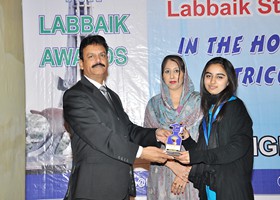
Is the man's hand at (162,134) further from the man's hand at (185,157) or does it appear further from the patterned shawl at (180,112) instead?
→ the man's hand at (185,157)

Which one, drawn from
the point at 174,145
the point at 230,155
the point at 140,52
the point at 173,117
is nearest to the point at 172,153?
the point at 174,145

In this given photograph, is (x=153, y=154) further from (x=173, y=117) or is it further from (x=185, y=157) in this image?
(x=173, y=117)

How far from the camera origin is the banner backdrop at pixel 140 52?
15.1 feet

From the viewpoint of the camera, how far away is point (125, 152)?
3074 mm

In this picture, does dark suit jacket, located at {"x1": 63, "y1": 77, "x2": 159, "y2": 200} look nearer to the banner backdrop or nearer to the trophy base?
the trophy base

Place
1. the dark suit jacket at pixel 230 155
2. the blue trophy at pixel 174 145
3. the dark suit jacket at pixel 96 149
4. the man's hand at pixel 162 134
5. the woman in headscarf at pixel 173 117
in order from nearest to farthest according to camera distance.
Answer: the dark suit jacket at pixel 230 155, the dark suit jacket at pixel 96 149, the blue trophy at pixel 174 145, the man's hand at pixel 162 134, the woman in headscarf at pixel 173 117

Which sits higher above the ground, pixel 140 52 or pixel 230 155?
pixel 140 52

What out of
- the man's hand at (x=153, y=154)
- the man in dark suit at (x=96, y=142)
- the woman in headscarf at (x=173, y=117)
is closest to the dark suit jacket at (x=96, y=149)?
the man in dark suit at (x=96, y=142)

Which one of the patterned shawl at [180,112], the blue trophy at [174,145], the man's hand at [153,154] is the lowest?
the man's hand at [153,154]

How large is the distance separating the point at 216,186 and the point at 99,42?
1267mm

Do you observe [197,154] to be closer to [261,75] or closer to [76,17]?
[261,75]

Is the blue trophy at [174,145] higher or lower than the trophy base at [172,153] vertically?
higher

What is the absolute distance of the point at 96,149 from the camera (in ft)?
10.1

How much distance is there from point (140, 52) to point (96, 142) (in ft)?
5.82
